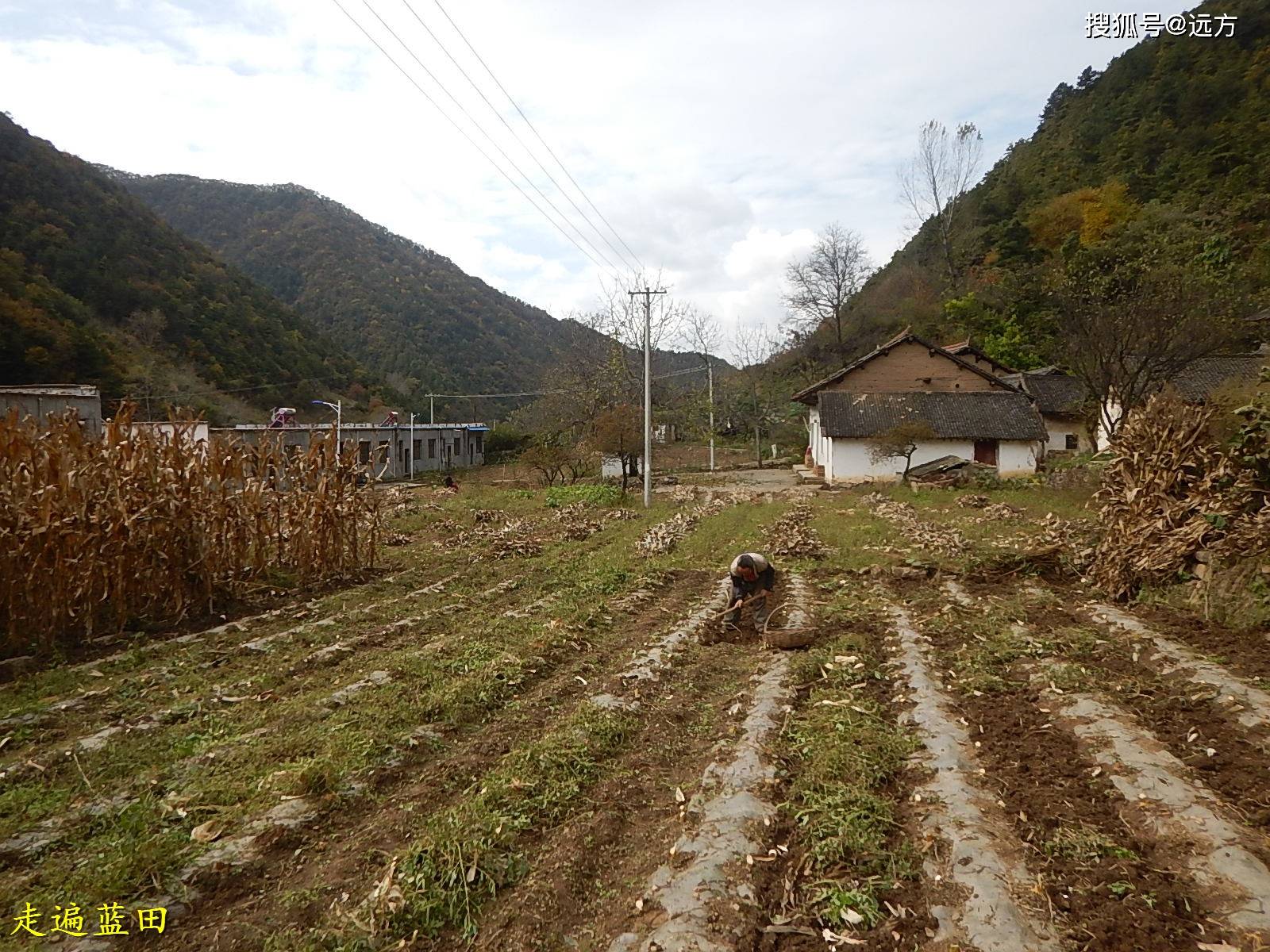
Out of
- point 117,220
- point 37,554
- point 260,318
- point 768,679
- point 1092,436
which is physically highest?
point 117,220

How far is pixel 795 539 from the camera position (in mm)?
13930

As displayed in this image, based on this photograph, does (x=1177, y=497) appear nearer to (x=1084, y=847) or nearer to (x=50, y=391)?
(x=1084, y=847)

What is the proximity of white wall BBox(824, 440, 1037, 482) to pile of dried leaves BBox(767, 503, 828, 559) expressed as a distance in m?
13.7

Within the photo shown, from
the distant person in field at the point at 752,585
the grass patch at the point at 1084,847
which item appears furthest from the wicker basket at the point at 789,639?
the grass patch at the point at 1084,847

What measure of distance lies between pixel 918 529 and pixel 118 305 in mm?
49719

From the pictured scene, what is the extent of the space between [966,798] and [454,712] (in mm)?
3626

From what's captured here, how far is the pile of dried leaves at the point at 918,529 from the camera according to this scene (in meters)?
13.2

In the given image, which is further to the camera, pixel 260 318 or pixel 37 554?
pixel 260 318

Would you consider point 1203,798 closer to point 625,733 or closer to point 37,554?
point 625,733

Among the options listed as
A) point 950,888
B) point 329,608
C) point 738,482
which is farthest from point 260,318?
point 950,888

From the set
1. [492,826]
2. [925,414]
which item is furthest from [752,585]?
[925,414]

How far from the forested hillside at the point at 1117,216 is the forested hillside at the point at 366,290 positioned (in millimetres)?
24074

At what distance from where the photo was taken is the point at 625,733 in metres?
5.21

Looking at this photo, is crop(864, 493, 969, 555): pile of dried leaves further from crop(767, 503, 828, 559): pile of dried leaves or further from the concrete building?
the concrete building
